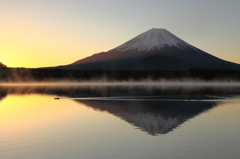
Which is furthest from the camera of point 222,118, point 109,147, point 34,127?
point 222,118

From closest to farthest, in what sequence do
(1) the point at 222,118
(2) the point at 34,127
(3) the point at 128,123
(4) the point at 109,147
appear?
1. (4) the point at 109,147
2. (2) the point at 34,127
3. (3) the point at 128,123
4. (1) the point at 222,118

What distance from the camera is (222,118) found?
3184 centimetres

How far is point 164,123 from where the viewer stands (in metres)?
28.1

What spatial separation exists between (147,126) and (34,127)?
911 cm

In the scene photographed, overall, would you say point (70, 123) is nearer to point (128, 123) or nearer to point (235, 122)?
point (128, 123)

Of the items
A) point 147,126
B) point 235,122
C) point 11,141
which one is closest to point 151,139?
point 147,126

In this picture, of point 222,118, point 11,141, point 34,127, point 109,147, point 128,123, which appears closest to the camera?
point 109,147

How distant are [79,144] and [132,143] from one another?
10.5 ft

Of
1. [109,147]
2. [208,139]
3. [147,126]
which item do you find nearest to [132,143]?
[109,147]

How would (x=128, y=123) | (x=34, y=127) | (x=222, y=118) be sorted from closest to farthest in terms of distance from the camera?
(x=34, y=127)
(x=128, y=123)
(x=222, y=118)

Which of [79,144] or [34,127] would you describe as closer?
[79,144]

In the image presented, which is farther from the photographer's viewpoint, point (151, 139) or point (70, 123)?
point (70, 123)

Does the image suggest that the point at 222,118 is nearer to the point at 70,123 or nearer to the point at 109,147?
the point at 70,123

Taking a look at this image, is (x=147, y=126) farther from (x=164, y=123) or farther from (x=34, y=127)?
(x=34, y=127)
